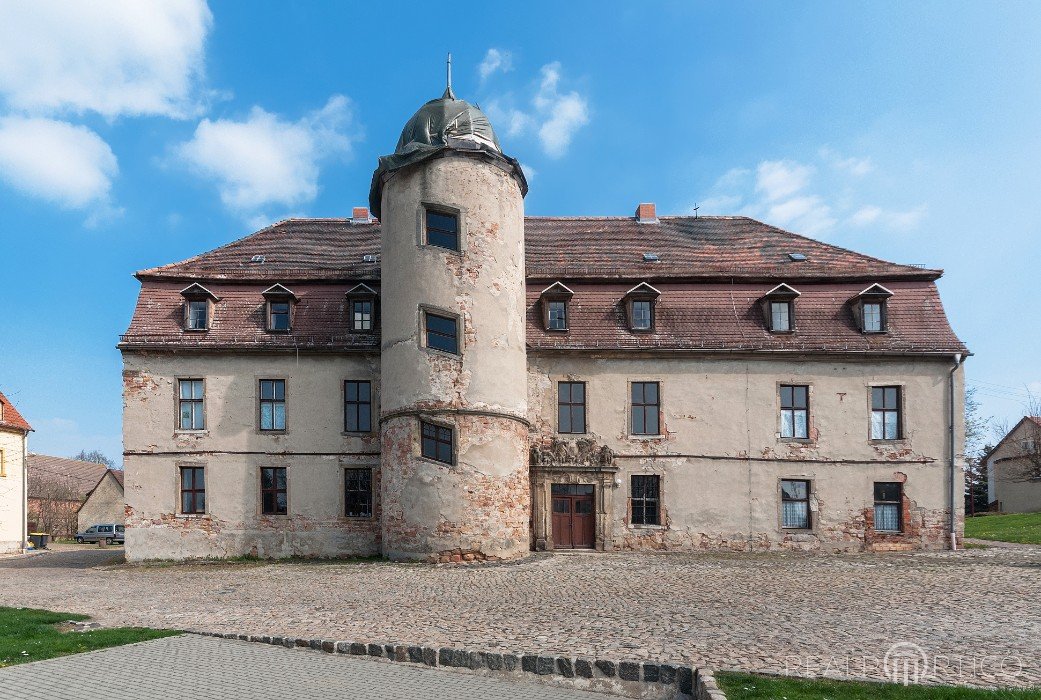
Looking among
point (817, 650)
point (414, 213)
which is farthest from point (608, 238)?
point (817, 650)

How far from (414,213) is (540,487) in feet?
28.3

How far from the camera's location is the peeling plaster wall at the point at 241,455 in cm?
2184

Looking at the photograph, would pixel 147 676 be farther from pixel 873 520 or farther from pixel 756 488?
pixel 873 520

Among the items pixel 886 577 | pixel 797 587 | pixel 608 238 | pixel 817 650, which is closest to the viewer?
pixel 817 650

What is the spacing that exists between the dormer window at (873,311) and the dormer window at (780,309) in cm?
199

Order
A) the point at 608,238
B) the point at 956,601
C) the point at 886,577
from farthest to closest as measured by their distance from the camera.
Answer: the point at 608,238
the point at 886,577
the point at 956,601

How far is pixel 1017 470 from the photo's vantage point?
49.8 m

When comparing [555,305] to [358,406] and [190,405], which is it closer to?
[358,406]

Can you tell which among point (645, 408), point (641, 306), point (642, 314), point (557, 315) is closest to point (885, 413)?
point (645, 408)

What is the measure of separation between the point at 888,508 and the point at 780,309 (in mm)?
6719

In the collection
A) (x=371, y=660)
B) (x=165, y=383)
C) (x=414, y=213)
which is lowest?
(x=371, y=660)

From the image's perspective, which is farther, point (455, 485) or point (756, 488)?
point (756, 488)

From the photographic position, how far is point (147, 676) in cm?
815

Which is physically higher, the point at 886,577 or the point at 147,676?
the point at 147,676
